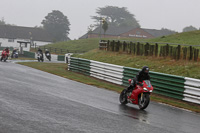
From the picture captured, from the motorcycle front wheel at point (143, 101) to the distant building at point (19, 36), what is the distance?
104 metres

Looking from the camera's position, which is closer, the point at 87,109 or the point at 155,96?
the point at 87,109

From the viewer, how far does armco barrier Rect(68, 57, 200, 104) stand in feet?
48.1

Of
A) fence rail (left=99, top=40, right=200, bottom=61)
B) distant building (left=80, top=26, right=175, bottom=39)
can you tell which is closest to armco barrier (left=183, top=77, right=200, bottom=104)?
fence rail (left=99, top=40, right=200, bottom=61)

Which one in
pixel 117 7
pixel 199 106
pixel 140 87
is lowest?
pixel 199 106

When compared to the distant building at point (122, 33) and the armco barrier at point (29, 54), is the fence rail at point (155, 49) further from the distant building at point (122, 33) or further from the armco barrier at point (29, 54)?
the distant building at point (122, 33)

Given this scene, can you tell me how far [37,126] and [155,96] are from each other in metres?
10.5

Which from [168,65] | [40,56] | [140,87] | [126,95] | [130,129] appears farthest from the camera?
[40,56]

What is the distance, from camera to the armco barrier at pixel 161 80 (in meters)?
14.6

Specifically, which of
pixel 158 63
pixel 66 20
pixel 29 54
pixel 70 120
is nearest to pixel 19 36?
pixel 66 20

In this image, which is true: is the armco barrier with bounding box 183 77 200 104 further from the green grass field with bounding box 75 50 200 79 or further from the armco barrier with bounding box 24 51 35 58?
the armco barrier with bounding box 24 51 35 58

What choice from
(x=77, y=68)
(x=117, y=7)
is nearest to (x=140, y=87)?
(x=77, y=68)

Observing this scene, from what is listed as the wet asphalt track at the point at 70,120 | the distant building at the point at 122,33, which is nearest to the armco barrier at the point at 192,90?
the wet asphalt track at the point at 70,120

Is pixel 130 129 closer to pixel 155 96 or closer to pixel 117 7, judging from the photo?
pixel 155 96

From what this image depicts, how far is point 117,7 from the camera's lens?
511ft
